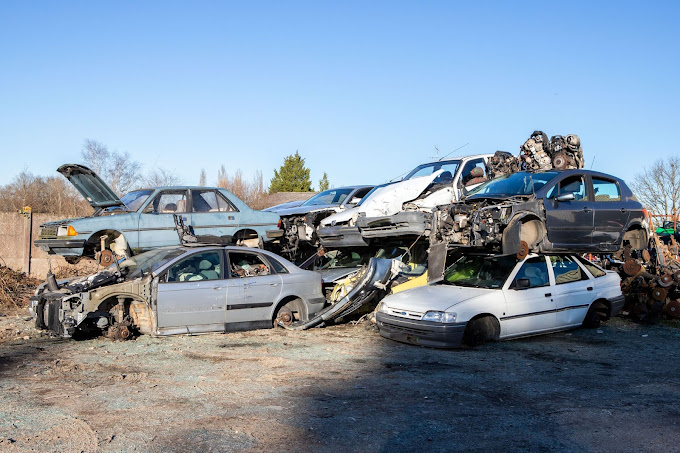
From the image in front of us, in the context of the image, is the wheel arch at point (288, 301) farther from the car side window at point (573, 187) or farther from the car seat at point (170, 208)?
the car side window at point (573, 187)

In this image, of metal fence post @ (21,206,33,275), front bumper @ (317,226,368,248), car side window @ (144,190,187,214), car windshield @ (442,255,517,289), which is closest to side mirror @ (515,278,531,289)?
car windshield @ (442,255,517,289)

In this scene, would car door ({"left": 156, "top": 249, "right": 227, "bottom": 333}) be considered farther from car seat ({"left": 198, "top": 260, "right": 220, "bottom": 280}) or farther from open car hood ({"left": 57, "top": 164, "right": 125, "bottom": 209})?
open car hood ({"left": 57, "top": 164, "right": 125, "bottom": 209})

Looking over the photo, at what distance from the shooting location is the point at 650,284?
1077 cm

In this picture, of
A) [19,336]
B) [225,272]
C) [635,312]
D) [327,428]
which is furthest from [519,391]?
[19,336]

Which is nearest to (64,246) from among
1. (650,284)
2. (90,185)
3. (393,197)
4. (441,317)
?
(90,185)

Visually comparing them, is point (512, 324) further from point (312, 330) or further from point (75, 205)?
point (75, 205)

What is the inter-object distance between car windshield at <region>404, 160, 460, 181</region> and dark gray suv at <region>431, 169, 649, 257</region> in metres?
1.14

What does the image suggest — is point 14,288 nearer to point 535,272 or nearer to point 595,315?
point 535,272

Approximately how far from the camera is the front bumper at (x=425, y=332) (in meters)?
7.81

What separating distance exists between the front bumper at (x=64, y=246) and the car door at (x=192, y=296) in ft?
9.93

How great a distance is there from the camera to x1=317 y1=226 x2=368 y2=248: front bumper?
11148mm

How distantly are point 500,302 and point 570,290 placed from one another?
1478 mm

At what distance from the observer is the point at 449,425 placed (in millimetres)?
4930

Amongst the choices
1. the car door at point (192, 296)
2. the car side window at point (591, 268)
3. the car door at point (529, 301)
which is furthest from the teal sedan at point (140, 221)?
the car side window at point (591, 268)
